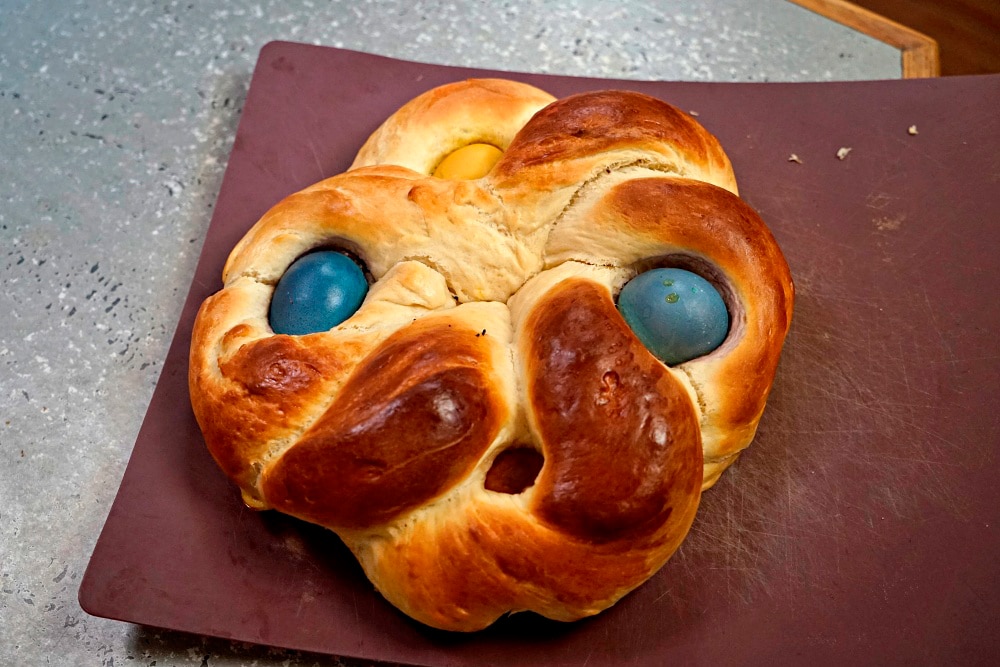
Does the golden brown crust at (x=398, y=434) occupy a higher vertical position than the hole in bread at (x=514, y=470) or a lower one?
higher

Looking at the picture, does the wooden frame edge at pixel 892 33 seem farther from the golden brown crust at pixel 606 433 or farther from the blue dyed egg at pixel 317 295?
the blue dyed egg at pixel 317 295

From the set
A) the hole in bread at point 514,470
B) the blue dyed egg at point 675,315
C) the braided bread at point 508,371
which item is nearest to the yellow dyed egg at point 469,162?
the braided bread at point 508,371

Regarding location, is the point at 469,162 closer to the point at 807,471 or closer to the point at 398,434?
the point at 398,434

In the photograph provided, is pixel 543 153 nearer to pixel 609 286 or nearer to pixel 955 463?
pixel 609 286

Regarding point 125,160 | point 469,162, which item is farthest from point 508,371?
point 125,160

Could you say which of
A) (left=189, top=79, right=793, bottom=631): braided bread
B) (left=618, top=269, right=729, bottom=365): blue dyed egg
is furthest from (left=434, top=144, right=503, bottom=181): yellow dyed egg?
(left=618, top=269, right=729, bottom=365): blue dyed egg

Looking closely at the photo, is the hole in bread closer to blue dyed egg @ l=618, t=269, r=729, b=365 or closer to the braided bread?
the braided bread
